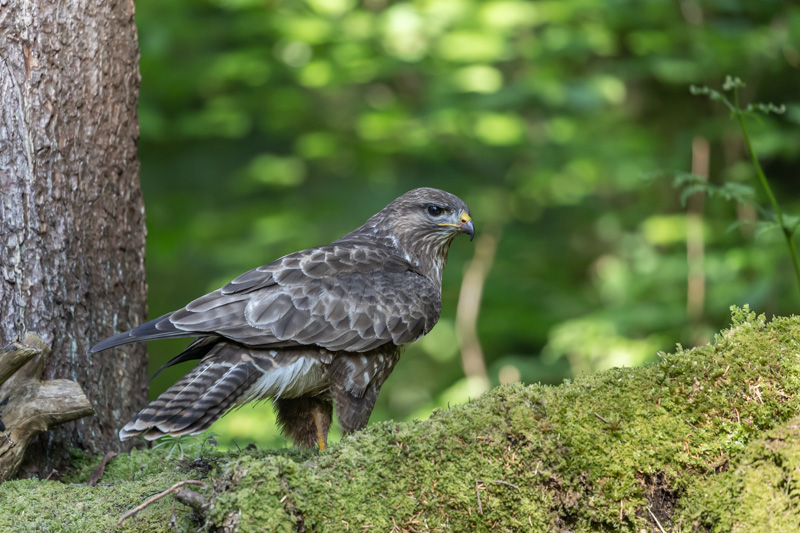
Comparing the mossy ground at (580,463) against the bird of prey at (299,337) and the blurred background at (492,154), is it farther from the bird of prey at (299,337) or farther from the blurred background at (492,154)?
the blurred background at (492,154)

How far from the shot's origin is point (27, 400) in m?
3.63

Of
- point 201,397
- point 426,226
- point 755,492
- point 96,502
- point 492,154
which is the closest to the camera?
point 755,492

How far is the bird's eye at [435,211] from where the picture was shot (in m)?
5.18

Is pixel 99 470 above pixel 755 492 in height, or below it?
below

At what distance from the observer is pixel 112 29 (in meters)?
4.22

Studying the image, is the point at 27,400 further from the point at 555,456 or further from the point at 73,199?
→ the point at 555,456

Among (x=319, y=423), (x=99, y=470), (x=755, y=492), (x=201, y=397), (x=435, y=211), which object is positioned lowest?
(x=319, y=423)

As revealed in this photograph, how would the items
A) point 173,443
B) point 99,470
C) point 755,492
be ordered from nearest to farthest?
point 755,492 → point 99,470 → point 173,443

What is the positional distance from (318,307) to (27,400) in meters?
1.55

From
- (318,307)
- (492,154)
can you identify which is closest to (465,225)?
(318,307)

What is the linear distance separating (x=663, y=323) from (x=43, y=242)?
591 cm

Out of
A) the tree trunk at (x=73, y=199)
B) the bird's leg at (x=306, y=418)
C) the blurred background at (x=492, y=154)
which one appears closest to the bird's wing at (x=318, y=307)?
the bird's leg at (x=306, y=418)

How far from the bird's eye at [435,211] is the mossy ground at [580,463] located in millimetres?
2431

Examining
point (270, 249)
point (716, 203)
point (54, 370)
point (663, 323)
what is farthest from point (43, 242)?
point (716, 203)
